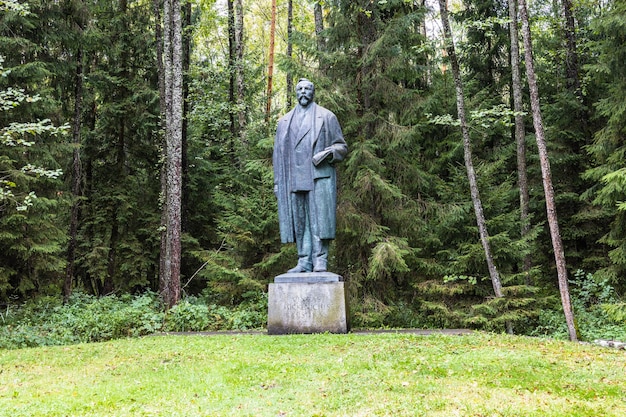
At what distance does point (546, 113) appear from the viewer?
14.1 meters

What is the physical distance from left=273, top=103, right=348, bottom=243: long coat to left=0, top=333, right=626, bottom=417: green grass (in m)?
1.69

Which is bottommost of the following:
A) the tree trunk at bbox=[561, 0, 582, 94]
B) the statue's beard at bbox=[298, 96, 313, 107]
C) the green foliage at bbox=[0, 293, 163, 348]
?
the green foliage at bbox=[0, 293, 163, 348]

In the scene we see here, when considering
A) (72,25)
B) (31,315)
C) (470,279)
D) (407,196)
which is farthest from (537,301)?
(72,25)

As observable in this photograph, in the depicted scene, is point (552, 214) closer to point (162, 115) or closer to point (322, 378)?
point (322, 378)

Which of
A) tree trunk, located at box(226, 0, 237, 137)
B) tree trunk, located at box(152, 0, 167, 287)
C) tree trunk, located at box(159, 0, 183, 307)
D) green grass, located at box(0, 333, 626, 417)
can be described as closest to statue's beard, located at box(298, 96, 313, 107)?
green grass, located at box(0, 333, 626, 417)

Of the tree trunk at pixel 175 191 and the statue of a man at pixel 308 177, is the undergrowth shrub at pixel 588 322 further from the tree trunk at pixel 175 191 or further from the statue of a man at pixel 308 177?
the tree trunk at pixel 175 191

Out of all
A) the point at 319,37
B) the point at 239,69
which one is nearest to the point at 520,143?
the point at 319,37

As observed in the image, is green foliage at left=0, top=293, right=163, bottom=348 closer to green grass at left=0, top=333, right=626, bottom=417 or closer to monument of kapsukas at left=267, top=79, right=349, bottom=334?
green grass at left=0, top=333, right=626, bottom=417

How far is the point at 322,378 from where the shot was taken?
4.95 m

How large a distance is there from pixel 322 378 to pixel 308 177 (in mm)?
3539

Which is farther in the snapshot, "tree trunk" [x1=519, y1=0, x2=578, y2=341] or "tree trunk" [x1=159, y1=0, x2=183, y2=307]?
"tree trunk" [x1=159, y1=0, x2=183, y2=307]

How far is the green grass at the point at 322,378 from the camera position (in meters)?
4.11

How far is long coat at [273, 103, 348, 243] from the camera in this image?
25.6ft

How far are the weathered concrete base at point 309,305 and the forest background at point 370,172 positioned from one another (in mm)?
2437
